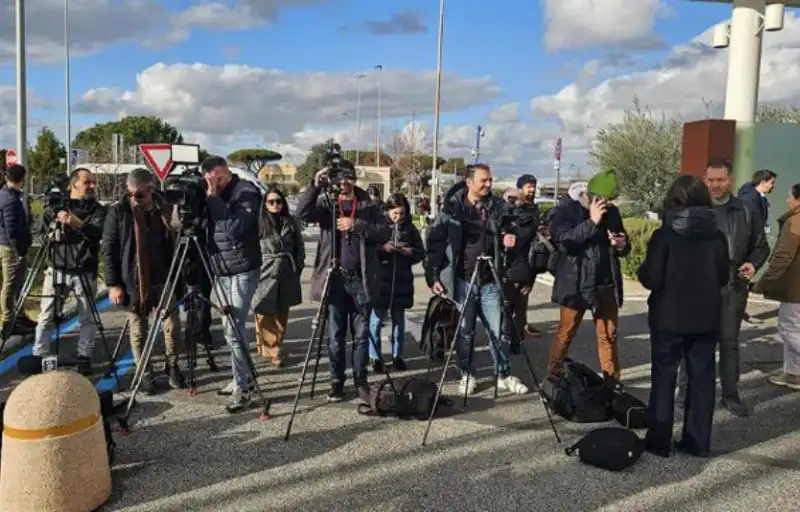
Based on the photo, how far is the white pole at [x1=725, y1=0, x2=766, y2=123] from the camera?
37.9 ft

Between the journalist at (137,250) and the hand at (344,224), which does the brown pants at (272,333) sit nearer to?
the journalist at (137,250)

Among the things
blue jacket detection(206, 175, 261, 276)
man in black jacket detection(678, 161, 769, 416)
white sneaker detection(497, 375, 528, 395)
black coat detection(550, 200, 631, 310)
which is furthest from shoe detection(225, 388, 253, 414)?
man in black jacket detection(678, 161, 769, 416)

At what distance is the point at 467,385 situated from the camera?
5543mm

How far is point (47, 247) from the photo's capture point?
5.73m

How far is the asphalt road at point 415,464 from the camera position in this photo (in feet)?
12.2

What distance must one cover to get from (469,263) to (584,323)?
3.70 meters

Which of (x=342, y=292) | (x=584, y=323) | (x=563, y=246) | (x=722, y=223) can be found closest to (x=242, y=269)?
(x=342, y=292)

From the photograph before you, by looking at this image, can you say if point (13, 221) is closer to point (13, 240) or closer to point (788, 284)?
point (13, 240)

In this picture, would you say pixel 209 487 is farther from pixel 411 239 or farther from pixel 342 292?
pixel 411 239

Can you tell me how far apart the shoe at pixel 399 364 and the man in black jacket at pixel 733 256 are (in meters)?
2.44

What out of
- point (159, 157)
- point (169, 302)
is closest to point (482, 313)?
point (169, 302)

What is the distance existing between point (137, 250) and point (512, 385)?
3292 millimetres

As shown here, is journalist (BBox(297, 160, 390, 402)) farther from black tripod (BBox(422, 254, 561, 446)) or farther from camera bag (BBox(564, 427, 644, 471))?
camera bag (BBox(564, 427, 644, 471))

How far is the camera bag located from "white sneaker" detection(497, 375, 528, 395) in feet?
4.48
